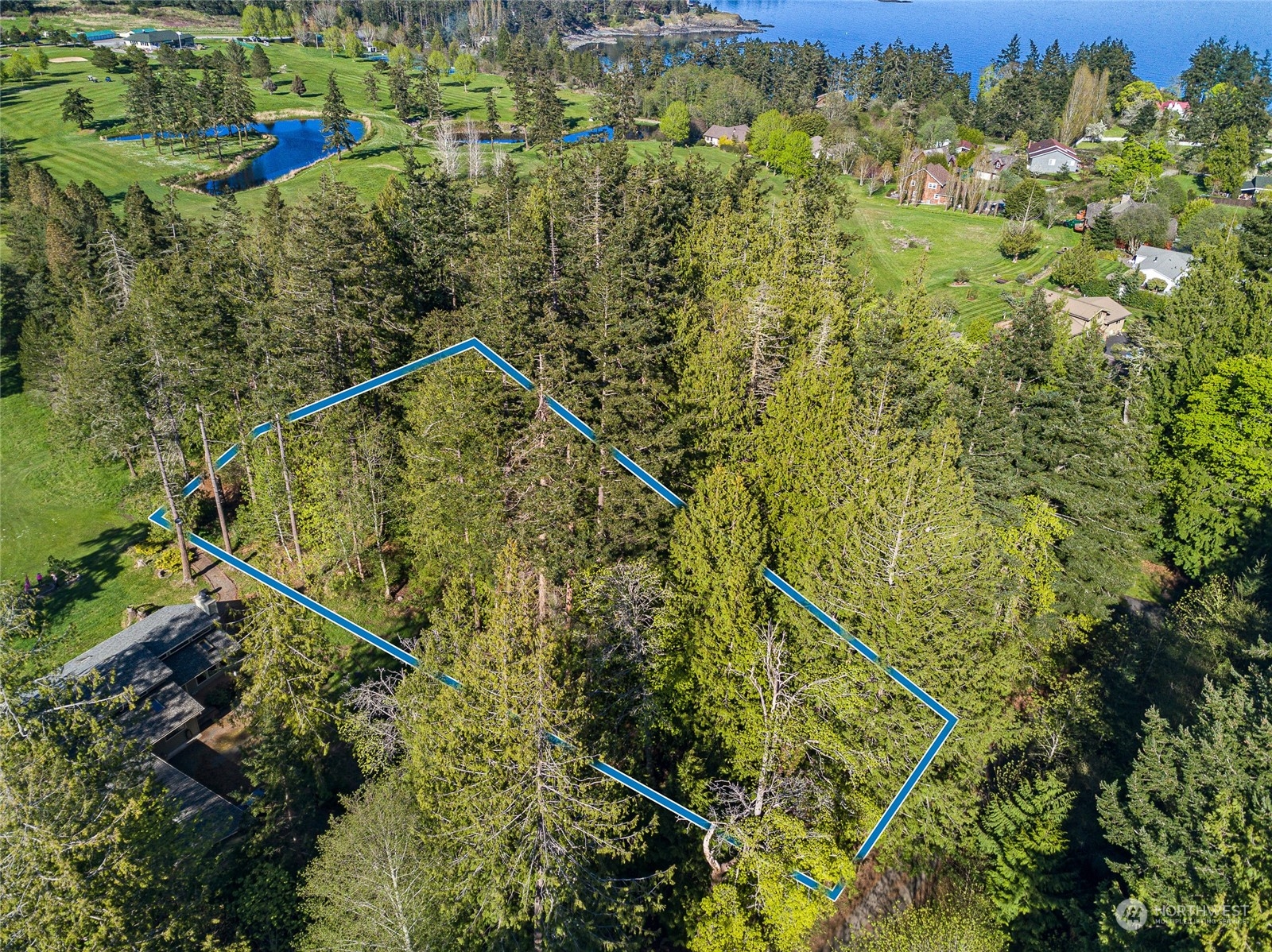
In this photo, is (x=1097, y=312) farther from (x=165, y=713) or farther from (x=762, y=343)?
(x=165, y=713)

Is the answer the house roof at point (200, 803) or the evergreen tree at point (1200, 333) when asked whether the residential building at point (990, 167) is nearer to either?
the evergreen tree at point (1200, 333)

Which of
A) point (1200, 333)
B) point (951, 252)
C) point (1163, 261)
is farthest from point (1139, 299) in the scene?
point (1200, 333)

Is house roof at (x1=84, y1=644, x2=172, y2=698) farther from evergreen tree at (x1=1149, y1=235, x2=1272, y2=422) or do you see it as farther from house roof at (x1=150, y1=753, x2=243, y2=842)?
evergreen tree at (x1=1149, y1=235, x2=1272, y2=422)

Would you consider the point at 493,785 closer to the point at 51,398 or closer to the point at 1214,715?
the point at 1214,715

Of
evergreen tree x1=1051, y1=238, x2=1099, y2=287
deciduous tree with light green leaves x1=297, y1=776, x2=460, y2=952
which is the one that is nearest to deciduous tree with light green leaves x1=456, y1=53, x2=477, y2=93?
evergreen tree x1=1051, y1=238, x2=1099, y2=287

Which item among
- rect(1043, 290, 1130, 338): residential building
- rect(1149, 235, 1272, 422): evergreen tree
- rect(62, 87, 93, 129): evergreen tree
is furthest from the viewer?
rect(62, 87, 93, 129): evergreen tree

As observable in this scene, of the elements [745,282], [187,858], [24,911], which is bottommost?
[187,858]

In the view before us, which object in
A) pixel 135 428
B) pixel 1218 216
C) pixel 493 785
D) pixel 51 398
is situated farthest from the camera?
pixel 1218 216

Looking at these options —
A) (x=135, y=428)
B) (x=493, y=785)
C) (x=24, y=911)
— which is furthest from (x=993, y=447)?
(x=135, y=428)
